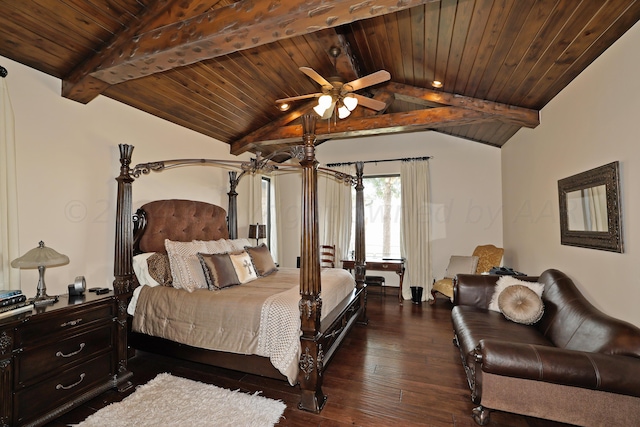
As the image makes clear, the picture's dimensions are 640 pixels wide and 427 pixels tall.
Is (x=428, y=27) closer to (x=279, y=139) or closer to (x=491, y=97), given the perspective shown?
(x=491, y=97)

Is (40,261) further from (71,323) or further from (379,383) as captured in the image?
(379,383)

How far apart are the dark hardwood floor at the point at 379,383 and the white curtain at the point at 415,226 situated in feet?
5.57

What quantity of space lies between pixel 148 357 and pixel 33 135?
239 centimetres

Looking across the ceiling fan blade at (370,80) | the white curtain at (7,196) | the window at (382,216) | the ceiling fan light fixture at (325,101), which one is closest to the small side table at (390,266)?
the window at (382,216)

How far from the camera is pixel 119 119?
327 cm

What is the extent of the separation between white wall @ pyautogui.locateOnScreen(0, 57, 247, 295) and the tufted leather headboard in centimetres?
23

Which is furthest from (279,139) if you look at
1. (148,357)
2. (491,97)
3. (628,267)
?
(628,267)

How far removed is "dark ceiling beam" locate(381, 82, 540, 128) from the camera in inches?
139

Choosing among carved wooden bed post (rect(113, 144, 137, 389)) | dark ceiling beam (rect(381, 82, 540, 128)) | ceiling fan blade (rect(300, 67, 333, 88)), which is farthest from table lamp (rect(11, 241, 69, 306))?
dark ceiling beam (rect(381, 82, 540, 128))

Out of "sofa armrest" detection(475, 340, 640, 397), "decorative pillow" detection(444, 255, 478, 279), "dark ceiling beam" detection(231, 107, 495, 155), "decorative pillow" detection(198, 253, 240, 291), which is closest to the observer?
"sofa armrest" detection(475, 340, 640, 397)

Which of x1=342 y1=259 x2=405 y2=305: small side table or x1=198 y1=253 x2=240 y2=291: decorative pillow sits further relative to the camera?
x1=342 y1=259 x2=405 y2=305: small side table

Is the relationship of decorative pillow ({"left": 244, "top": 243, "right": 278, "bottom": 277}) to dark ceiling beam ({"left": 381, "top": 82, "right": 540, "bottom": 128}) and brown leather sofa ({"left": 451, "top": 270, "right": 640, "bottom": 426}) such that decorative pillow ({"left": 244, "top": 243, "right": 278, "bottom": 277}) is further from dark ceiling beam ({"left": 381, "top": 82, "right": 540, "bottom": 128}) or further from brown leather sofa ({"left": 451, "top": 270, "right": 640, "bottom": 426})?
dark ceiling beam ({"left": 381, "top": 82, "right": 540, "bottom": 128})

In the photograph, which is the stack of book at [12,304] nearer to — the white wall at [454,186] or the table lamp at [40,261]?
the table lamp at [40,261]

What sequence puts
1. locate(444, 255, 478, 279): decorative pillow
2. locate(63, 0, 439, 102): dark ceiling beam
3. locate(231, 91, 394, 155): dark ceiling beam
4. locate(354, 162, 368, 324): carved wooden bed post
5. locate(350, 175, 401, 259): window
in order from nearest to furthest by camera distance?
locate(63, 0, 439, 102): dark ceiling beam → locate(354, 162, 368, 324): carved wooden bed post → locate(231, 91, 394, 155): dark ceiling beam → locate(444, 255, 478, 279): decorative pillow → locate(350, 175, 401, 259): window
